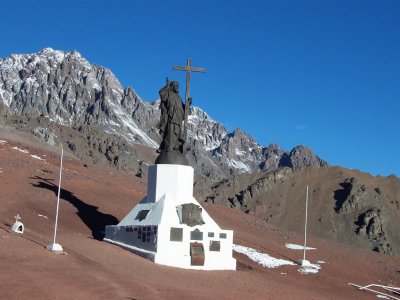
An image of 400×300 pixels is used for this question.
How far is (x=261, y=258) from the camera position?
32594mm

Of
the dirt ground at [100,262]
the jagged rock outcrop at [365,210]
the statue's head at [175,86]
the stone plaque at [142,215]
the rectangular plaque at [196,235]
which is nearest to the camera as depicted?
the dirt ground at [100,262]

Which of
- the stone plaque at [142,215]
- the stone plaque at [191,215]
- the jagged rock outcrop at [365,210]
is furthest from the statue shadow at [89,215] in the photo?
the jagged rock outcrop at [365,210]

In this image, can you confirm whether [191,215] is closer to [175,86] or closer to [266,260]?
[175,86]

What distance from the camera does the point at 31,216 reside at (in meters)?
29.8

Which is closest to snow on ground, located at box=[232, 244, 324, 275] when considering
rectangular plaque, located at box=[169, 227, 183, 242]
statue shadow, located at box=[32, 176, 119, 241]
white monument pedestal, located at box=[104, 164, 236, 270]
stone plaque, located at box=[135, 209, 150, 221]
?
white monument pedestal, located at box=[104, 164, 236, 270]

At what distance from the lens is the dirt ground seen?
16.3 m

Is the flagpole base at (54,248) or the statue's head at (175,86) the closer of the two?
the flagpole base at (54,248)

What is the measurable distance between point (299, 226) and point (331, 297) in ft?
214

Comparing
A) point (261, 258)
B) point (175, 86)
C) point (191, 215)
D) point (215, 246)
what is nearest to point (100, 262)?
point (191, 215)

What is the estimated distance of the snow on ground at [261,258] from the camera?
104 ft

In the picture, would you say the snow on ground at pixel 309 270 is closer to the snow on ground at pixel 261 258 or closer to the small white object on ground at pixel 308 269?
the small white object on ground at pixel 308 269

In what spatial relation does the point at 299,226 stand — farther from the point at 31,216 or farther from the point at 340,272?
the point at 31,216

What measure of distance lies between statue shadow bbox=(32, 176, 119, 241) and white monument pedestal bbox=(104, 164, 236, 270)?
255cm

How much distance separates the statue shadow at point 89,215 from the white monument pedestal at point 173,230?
2550 millimetres
